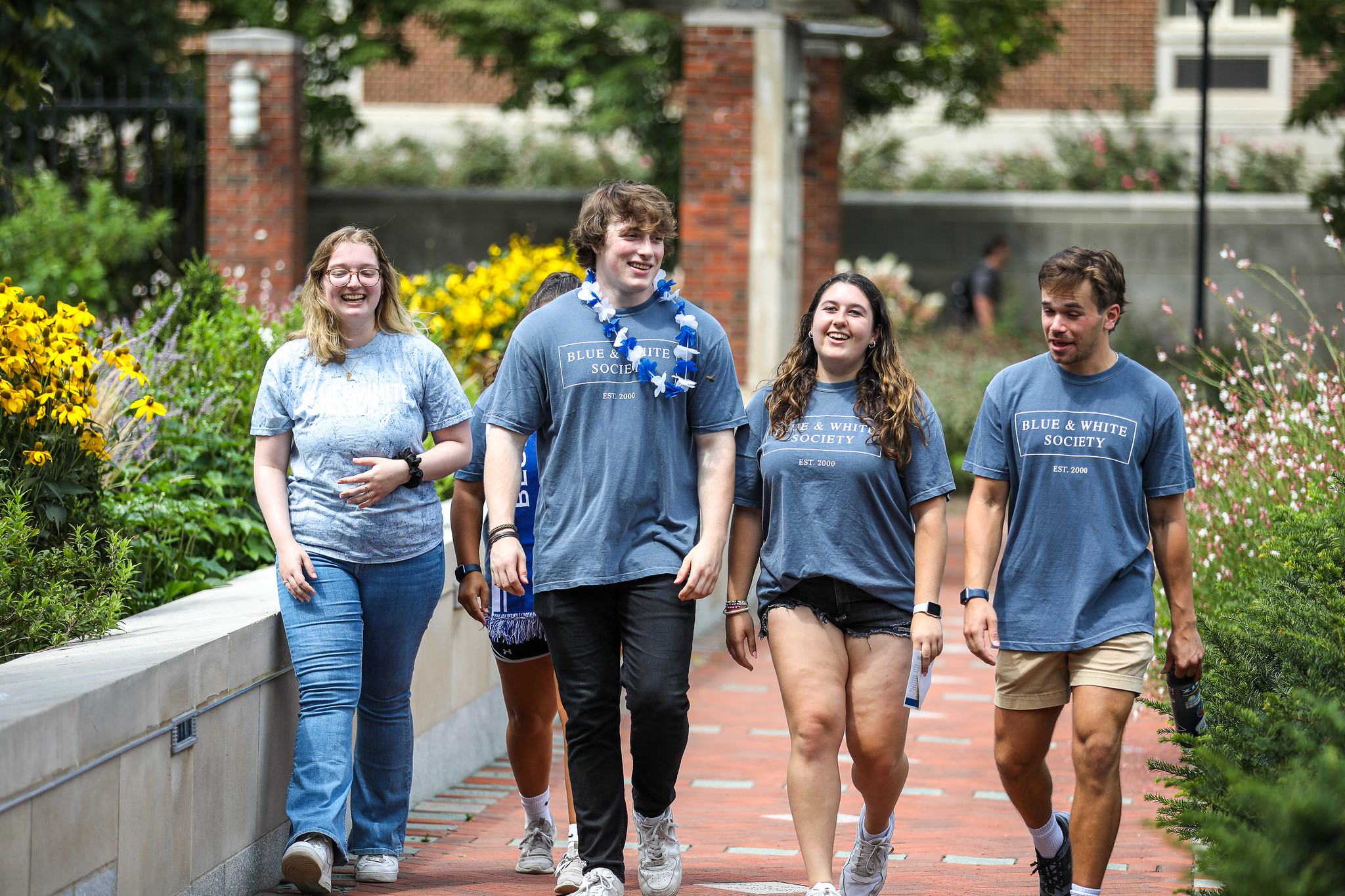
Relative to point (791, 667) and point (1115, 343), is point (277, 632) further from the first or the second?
point (1115, 343)

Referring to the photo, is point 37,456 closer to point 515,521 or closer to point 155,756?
point 155,756

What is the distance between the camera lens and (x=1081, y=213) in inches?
626

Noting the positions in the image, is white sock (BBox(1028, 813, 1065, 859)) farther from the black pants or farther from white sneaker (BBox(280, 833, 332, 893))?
white sneaker (BBox(280, 833, 332, 893))

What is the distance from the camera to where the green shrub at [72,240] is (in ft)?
37.6

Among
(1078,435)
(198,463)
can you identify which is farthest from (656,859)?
(198,463)

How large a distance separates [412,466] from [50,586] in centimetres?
103

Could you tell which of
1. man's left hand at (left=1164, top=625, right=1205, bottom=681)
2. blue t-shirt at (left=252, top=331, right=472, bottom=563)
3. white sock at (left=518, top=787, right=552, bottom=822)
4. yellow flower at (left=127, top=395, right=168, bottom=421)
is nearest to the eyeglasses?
blue t-shirt at (left=252, top=331, right=472, bottom=563)

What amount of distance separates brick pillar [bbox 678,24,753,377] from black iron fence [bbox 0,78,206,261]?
468 centimetres

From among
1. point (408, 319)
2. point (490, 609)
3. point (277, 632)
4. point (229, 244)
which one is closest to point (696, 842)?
point (490, 609)

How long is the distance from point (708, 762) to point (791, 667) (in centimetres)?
233

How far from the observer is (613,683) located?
4.02 m

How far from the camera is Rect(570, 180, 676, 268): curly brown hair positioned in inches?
156

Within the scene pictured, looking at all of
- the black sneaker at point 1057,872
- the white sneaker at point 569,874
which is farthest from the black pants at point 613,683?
the black sneaker at point 1057,872

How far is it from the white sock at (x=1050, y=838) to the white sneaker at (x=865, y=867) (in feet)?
1.38
